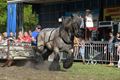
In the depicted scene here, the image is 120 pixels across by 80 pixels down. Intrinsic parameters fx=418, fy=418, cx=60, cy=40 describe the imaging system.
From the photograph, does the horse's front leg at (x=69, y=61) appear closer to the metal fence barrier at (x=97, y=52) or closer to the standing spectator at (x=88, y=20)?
the metal fence barrier at (x=97, y=52)

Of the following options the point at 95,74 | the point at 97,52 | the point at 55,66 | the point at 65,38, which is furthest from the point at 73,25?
the point at 97,52

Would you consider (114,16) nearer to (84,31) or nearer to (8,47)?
(84,31)

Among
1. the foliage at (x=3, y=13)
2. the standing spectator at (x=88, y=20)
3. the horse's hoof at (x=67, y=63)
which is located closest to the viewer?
the horse's hoof at (x=67, y=63)

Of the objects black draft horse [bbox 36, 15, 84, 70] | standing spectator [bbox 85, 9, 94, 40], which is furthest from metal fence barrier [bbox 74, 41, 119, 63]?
black draft horse [bbox 36, 15, 84, 70]

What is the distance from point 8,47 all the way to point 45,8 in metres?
10.2

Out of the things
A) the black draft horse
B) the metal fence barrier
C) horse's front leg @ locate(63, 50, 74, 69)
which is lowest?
the metal fence barrier

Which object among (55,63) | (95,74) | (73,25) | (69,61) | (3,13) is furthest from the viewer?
(3,13)

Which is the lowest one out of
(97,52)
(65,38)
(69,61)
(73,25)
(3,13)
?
(97,52)

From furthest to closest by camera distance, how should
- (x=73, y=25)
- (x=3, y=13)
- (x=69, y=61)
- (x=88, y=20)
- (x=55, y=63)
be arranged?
1. (x=3, y=13)
2. (x=88, y=20)
3. (x=55, y=63)
4. (x=73, y=25)
5. (x=69, y=61)

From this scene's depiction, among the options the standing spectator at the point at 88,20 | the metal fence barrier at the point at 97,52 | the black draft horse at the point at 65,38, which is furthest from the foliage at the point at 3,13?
the black draft horse at the point at 65,38

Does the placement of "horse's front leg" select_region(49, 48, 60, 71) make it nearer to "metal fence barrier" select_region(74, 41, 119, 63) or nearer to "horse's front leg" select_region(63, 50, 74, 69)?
"horse's front leg" select_region(63, 50, 74, 69)

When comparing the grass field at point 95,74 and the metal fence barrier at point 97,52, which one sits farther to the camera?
the metal fence barrier at point 97,52

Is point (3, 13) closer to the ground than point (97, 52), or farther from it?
farther from it

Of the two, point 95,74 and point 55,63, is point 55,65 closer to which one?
point 55,63
